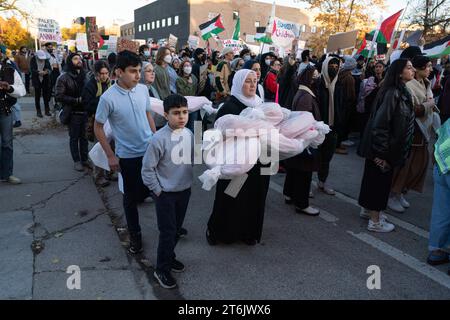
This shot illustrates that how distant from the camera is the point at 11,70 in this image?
5148 millimetres

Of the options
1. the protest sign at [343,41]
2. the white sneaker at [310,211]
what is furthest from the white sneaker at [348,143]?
the white sneaker at [310,211]

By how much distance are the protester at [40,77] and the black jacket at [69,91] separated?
5.67 m

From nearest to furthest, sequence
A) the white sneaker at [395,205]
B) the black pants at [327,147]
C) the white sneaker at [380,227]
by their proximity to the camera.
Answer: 1. the white sneaker at [380,227]
2. the white sneaker at [395,205]
3. the black pants at [327,147]

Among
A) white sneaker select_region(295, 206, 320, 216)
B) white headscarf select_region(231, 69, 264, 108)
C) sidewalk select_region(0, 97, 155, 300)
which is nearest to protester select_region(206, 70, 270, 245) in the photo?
white headscarf select_region(231, 69, 264, 108)

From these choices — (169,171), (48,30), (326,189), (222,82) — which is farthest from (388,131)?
(48,30)

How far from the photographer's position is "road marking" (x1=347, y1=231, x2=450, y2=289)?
10.8ft

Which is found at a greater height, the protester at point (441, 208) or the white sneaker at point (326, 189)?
the protester at point (441, 208)

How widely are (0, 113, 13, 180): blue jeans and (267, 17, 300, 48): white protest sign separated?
786cm

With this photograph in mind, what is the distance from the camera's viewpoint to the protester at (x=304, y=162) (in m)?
4.49

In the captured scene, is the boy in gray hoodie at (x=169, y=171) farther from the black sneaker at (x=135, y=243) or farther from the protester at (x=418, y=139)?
the protester at (x=418, y=139)

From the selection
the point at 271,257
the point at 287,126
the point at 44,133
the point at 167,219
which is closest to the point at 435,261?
the point at 271,257

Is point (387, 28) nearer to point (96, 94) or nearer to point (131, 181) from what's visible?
point (96, 94)
